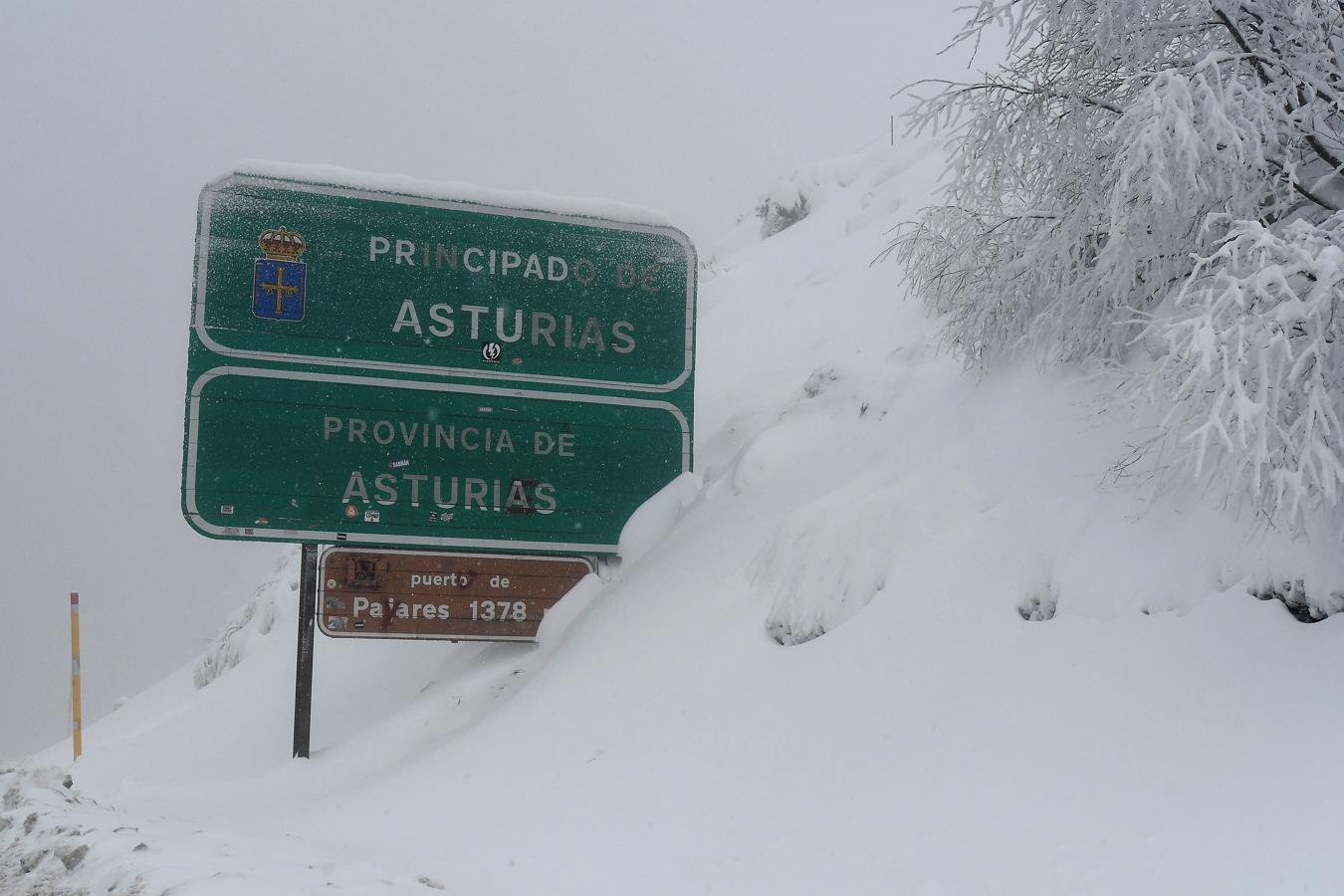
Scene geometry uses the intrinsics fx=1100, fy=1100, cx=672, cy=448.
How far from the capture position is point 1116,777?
4215 millimetres

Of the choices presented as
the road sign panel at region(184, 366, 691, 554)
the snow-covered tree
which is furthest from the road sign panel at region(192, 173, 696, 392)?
the snow-covered tree

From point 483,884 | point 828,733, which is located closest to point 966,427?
point 828,733

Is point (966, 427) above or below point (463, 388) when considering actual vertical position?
above

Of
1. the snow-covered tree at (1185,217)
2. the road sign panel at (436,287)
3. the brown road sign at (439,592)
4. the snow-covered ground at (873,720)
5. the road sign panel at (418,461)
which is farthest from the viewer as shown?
the brown road sign at (439,592)

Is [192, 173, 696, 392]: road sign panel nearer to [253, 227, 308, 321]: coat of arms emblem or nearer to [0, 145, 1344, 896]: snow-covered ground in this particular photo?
[253, 227, 308, 321]: coat of arms emblem

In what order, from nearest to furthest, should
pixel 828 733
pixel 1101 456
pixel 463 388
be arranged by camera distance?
pixel 828 733
pixel 1101 456
pixel 463 388

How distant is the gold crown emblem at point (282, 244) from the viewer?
9.77m

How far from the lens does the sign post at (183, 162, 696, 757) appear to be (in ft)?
31.6

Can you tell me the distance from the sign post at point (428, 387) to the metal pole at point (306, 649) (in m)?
0.03

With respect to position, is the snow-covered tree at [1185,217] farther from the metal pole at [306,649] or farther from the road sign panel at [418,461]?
the metal pole at [306,649]

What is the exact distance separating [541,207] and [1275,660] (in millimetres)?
7952

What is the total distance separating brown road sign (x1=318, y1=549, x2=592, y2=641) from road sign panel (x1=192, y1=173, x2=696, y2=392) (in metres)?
1.74

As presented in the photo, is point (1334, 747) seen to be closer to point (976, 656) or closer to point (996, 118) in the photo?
point (976, 656)

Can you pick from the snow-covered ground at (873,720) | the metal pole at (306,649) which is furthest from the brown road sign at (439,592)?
the snow-covered ground at (873,720)
